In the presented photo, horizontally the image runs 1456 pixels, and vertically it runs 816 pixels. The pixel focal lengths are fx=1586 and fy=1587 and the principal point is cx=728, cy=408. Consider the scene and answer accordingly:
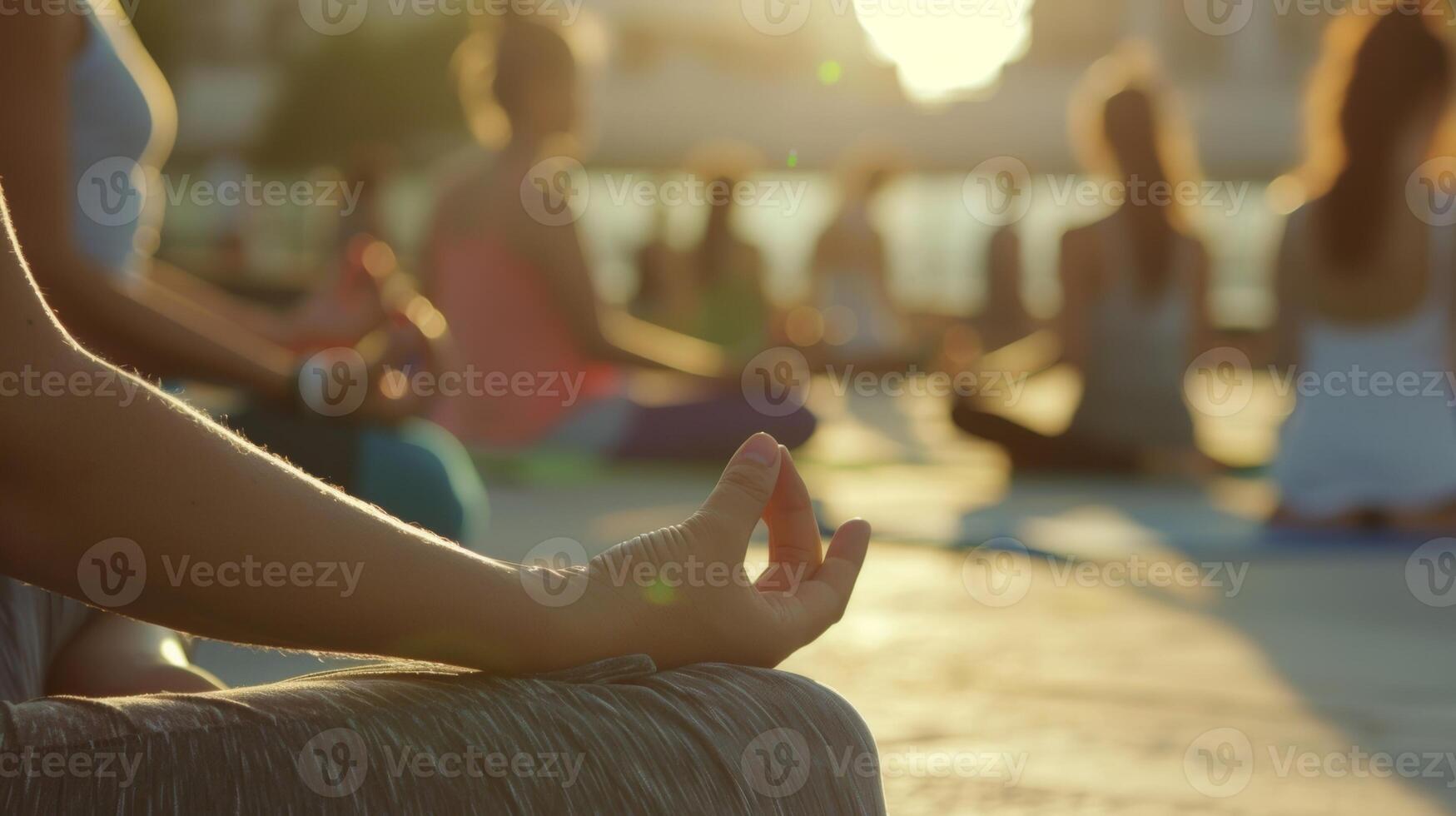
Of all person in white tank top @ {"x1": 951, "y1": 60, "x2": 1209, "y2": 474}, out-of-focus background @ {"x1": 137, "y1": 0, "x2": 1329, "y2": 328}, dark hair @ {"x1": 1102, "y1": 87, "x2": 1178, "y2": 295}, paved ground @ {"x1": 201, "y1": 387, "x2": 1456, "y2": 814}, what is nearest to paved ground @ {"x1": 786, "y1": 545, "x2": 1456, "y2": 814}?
paved ground @ {"x1": 201, "y1": 387, "x2": 1456, "y2": 814}

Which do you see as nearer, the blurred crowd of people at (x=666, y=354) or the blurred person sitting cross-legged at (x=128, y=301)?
the blurred person sitting cross-legged at (x=128, y=301)

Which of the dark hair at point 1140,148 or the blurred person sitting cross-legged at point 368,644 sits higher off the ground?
the dark hair at point 1140,148

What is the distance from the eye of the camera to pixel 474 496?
353cm

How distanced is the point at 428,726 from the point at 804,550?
0.38 m

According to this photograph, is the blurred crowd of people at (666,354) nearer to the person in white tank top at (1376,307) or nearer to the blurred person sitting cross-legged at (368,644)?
the person in white tank top at (1376,307)

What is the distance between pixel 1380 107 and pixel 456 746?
4.09 metres

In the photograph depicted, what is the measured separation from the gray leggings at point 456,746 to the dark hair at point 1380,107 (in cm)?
376

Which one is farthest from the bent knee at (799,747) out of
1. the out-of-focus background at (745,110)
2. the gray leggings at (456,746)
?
the out-of-focus background at (745,110)

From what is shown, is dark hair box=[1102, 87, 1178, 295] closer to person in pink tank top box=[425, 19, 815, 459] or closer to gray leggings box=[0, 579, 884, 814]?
person in pink tank top box=[425, 19, 815, 459]

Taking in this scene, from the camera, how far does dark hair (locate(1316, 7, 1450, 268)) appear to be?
14.4 feet

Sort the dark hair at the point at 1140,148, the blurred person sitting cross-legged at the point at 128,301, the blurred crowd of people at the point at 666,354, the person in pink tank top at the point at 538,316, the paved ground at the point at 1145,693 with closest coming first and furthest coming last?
the blurred person sitting cross-legged at the point at 128,301 < the paved ground at the point at 1145,693 < the blurred crowd of people at the point at 666,354 < the person in pink tank top at the point at 538,316 < the dark hair at the point at 1140,148

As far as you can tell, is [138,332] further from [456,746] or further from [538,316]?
[538,316]

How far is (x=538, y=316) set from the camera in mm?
5574

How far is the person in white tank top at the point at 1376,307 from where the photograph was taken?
442 cm
